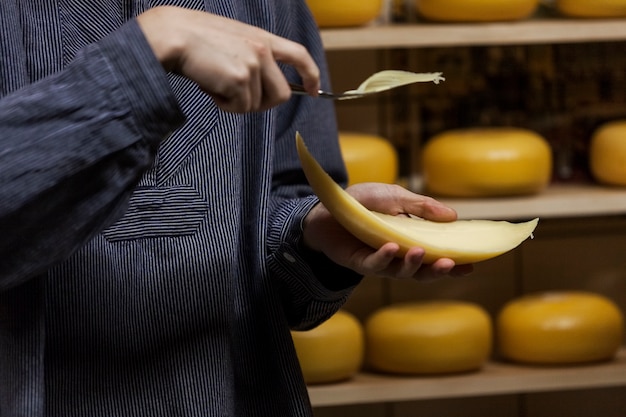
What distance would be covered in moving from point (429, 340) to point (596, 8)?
1.71ft

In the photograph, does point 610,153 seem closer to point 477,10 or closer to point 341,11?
point 477,10

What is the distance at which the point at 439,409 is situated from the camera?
163 cm

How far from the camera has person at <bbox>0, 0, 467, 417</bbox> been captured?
1.65 ft

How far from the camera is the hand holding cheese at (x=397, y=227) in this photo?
2.04ft

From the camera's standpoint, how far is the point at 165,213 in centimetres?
66

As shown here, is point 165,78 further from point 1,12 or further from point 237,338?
point 237,338

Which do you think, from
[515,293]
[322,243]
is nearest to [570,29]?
[515,293]

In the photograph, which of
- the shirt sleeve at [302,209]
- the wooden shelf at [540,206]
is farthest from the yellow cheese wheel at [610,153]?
the shirt sleeve at [302,209]

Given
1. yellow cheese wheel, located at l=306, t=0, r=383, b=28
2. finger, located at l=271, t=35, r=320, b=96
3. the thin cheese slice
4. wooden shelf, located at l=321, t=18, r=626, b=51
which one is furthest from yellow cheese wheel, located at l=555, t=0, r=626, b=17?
finger, located at l=271, t=35, r=320, b=96

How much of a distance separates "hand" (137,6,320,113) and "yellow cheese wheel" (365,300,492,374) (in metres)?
0.90

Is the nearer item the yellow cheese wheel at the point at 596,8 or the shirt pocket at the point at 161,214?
the shirt pocket at the point at 161,214

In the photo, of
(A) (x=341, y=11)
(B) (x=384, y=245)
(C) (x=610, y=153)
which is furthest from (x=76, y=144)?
(C) (x=610, y=153)

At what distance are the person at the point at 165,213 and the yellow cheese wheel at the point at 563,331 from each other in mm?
666

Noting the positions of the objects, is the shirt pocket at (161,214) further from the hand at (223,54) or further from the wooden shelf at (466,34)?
the wooden shelf at (466,34)
